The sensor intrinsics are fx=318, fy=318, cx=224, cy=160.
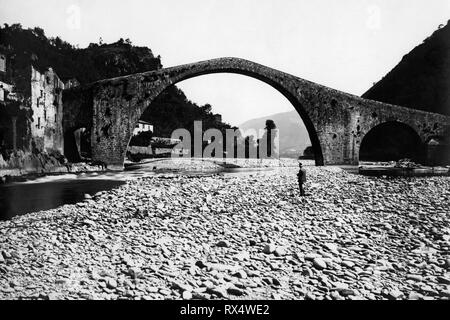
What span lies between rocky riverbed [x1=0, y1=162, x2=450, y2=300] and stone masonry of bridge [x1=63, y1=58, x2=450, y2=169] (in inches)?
508

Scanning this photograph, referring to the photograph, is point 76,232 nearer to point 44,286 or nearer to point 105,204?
point 44,286

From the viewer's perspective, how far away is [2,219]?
7.76 meters

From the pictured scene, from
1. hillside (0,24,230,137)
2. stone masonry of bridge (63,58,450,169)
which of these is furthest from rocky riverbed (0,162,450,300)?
hillside (0,24,230,137)

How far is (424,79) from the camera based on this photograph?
39.1 meters

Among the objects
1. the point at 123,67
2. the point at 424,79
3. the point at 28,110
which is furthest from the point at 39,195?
the point at 123,67

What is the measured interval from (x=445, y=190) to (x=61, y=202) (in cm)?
1342

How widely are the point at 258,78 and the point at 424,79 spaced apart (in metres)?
26.9

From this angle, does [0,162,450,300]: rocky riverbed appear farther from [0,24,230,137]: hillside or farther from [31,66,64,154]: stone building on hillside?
[0,24,230,137]: hillside

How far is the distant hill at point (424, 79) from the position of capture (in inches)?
1427

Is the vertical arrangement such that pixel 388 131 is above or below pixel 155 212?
above

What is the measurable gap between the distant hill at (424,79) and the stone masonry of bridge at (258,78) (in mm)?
9595

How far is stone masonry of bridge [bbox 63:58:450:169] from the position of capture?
20.9 metres

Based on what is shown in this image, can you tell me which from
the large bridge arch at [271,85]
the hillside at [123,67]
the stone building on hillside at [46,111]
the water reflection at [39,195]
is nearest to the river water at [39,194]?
the water reflection at [39,195]
